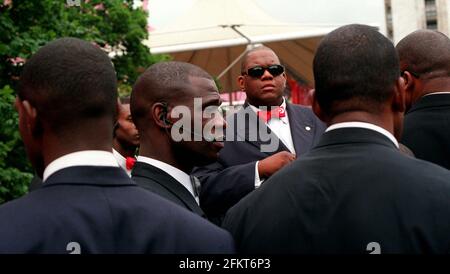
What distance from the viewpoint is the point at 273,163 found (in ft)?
13.8

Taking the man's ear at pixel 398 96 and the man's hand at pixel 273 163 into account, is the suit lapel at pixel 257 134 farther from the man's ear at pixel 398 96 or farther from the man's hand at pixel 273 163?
the man's ear at pixel 398 96

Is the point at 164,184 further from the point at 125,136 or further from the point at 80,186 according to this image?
the point at 125,136

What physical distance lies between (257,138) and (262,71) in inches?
24.0

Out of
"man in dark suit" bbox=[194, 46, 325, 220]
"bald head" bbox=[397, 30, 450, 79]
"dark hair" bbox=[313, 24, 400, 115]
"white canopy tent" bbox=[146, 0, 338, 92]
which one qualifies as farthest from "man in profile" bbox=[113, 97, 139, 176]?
"white canopy tent" bbox=[146, 0, 338, 92]

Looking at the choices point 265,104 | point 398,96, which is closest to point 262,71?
point 265,104

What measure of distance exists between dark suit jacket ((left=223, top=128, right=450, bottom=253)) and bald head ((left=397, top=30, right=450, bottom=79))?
1.54 metres

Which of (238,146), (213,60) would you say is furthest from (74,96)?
(213,60)

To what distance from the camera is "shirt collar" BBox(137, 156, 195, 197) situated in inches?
139

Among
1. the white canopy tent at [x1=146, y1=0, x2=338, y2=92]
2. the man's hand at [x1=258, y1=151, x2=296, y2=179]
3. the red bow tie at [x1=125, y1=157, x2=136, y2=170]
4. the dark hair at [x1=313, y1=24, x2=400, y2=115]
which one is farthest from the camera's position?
the white canopy tent at [x1=146, y1=0, x2=338, y2=92]

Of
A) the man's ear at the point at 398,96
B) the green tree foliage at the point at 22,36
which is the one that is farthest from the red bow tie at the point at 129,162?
the green tree foliage at the point at 22,36

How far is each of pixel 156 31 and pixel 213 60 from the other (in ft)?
5.84

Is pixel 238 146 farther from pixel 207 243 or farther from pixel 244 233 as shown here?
pixel 207 243

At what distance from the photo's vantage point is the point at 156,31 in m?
17.2

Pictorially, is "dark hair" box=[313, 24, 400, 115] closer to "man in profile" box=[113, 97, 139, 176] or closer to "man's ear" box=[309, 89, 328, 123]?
"man's ear" box=[309, 89, 328, 123]
